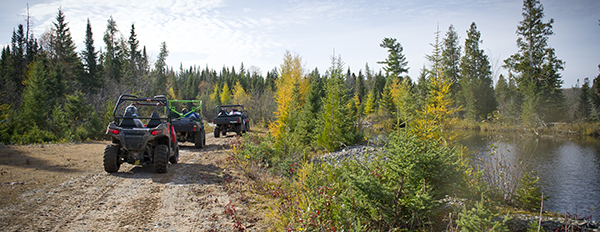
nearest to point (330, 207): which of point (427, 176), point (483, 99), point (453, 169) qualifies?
point (427, 176)

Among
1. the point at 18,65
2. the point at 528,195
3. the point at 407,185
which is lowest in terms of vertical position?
the point at 528,195

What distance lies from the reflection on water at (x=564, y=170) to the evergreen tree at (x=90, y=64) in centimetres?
3972

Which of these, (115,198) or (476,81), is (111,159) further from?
(476,81)

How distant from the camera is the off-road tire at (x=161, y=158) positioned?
708cm

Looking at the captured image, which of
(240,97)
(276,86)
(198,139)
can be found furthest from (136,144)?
(240,97)

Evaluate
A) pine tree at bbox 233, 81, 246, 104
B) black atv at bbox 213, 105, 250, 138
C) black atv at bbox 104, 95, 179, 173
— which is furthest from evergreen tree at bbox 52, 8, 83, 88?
black atv at bbox 104, 95, 179, 173

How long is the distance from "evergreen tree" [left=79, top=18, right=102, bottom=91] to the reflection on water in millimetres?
39716

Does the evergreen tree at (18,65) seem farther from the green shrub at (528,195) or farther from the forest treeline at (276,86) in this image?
the green shrub at (528,195)

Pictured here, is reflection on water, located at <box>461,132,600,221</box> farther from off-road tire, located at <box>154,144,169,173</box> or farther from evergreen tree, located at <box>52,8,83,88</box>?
evergreen tree, located at <box>52,8,83,88</box>

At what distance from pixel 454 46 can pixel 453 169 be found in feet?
160

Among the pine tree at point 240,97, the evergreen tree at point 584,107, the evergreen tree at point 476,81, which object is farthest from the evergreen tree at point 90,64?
the evergreen tree at point 584,107

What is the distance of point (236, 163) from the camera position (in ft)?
27.9

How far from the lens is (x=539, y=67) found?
31.4 metres

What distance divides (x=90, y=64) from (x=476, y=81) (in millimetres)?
49193
